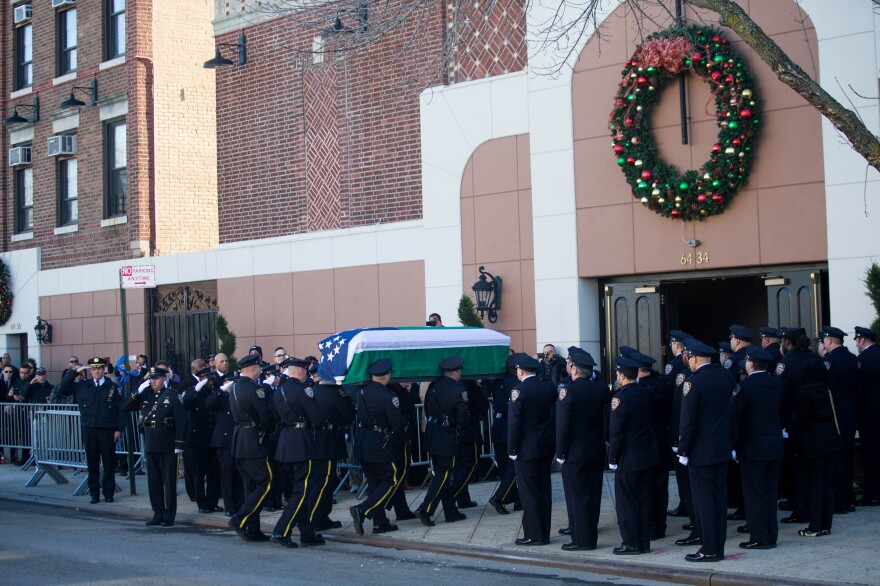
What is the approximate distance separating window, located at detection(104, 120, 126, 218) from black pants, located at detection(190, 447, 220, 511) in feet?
38.1

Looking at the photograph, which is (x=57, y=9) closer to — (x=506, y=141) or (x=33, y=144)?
(x=33, y=144)

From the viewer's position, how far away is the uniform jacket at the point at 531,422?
11727mm

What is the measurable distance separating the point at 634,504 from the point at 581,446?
75 cm

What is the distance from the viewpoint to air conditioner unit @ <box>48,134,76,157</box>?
26.1m

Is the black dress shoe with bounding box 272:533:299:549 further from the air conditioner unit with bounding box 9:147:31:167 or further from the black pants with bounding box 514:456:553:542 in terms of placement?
the air conditioner unit with bounding box 9:147:31:167

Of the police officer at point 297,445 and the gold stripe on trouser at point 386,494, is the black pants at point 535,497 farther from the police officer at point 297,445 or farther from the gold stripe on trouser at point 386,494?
the police officer at point 297,445

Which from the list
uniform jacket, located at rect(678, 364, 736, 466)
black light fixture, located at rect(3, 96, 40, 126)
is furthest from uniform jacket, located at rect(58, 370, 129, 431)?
black light fixture, located at rect(3, 96, 40, 126)

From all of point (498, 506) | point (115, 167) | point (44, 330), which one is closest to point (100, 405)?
point (498, 506)

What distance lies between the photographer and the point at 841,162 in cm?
1491

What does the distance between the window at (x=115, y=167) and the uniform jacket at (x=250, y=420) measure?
45.0ft

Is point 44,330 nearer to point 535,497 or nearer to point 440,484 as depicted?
point 440,484

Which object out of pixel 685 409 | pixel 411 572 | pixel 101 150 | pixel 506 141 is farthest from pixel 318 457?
pixel 101 150

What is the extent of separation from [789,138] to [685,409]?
6272 mm

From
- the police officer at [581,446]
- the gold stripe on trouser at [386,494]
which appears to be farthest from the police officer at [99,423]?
the police officer at [581,446]
